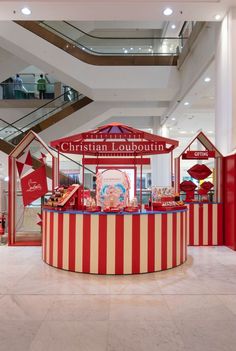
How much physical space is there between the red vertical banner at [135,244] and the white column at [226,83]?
10.5 feet

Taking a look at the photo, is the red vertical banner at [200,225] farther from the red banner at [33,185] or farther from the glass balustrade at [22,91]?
the glass balustrade at [22,91]

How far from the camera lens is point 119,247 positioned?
439cm

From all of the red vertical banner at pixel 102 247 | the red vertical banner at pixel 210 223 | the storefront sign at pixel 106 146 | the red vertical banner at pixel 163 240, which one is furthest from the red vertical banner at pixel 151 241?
the red vertical banner at pixel 210 223

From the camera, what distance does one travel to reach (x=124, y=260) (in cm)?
440

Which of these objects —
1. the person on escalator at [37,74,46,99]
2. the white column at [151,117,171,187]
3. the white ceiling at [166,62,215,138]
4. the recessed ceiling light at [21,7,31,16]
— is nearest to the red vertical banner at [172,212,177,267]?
the white ceiling at [166,62,215,138]

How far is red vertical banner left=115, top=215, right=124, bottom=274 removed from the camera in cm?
439

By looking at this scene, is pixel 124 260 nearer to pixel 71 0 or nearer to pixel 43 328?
pixel 43 328

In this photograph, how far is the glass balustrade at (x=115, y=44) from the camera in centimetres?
1049

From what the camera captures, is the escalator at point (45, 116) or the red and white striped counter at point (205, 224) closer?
the red and white striped counter at point (205, 224)

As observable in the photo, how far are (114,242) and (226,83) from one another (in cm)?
440

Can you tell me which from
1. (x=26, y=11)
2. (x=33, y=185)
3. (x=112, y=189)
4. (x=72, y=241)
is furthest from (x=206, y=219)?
(x=26, y=11)

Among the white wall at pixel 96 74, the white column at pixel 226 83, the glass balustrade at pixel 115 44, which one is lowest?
the white column at pixel 226 83

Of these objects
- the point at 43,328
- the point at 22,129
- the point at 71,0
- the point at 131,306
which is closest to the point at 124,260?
the point at 131,306

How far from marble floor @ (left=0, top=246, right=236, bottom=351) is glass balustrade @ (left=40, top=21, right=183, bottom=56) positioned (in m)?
7.96
